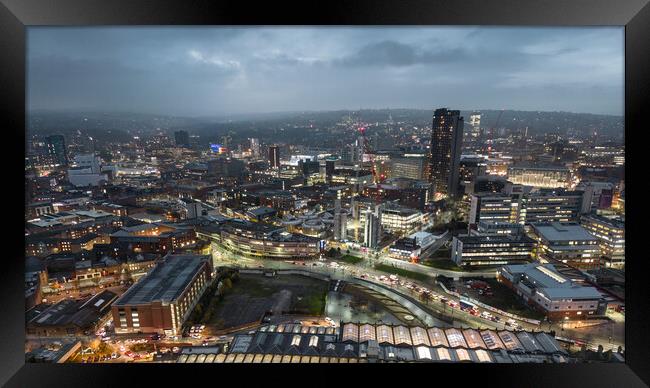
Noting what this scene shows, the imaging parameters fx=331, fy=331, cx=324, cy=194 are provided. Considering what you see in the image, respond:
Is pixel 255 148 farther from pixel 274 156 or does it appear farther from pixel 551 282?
pixel 551 282

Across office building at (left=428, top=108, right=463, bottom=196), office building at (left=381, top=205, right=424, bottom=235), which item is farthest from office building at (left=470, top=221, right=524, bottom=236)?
office building at (left=428, top=108, right=463, bottom=196)

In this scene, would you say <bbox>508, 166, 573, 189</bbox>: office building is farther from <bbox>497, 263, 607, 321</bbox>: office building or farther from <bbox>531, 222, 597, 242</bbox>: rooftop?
<bbox>497, 263, 607, 321</bbox>: office building

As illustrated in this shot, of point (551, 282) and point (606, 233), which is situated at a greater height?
point (606, 233)

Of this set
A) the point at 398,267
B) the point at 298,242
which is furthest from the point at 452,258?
the point at 298,242

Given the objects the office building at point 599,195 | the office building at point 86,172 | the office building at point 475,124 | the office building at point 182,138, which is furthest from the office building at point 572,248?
the office building at point 182,138

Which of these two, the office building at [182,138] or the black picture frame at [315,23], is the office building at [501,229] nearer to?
the black picture frame at [315,23]

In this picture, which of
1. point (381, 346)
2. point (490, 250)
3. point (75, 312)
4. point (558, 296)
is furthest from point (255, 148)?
point (381, 346)

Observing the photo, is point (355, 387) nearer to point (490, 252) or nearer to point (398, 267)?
point (398, 267)
